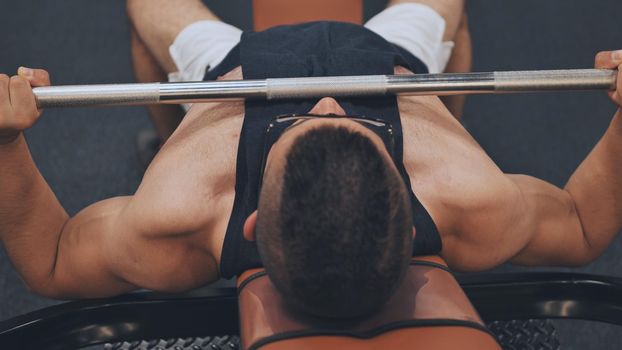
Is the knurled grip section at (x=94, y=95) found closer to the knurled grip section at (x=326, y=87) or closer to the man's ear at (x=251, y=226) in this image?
the knurled grip section at (x=326, y=87)

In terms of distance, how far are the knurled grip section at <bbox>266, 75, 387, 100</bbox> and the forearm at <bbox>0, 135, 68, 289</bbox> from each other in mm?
366

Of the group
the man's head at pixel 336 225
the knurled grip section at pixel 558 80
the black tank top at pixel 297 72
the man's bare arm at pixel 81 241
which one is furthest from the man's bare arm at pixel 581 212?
the man's bare arm at pixel 81 241

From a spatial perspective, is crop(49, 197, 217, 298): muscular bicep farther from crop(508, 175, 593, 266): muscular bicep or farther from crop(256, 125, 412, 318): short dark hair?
crop(508, 175, 593, 266): muscular bicep

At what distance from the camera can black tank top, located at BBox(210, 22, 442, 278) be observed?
1.03 m

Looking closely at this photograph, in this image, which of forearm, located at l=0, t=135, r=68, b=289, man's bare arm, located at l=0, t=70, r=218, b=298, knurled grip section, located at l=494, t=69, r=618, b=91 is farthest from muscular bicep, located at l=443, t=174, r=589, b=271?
forearm, located at l=0, t=135, r=68, b=289

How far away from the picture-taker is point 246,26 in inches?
85.7

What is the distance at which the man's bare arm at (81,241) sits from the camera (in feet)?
3.44

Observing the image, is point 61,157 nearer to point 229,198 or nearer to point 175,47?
point 175,47

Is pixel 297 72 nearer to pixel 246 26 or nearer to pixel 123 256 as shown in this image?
pixel 123 256

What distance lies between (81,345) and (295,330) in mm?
446

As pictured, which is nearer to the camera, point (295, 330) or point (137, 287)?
point (295, 330)

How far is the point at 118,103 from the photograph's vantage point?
1070mm

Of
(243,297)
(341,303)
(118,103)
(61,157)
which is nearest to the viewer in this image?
(341,303)

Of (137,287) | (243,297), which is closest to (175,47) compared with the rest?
(137,287)
